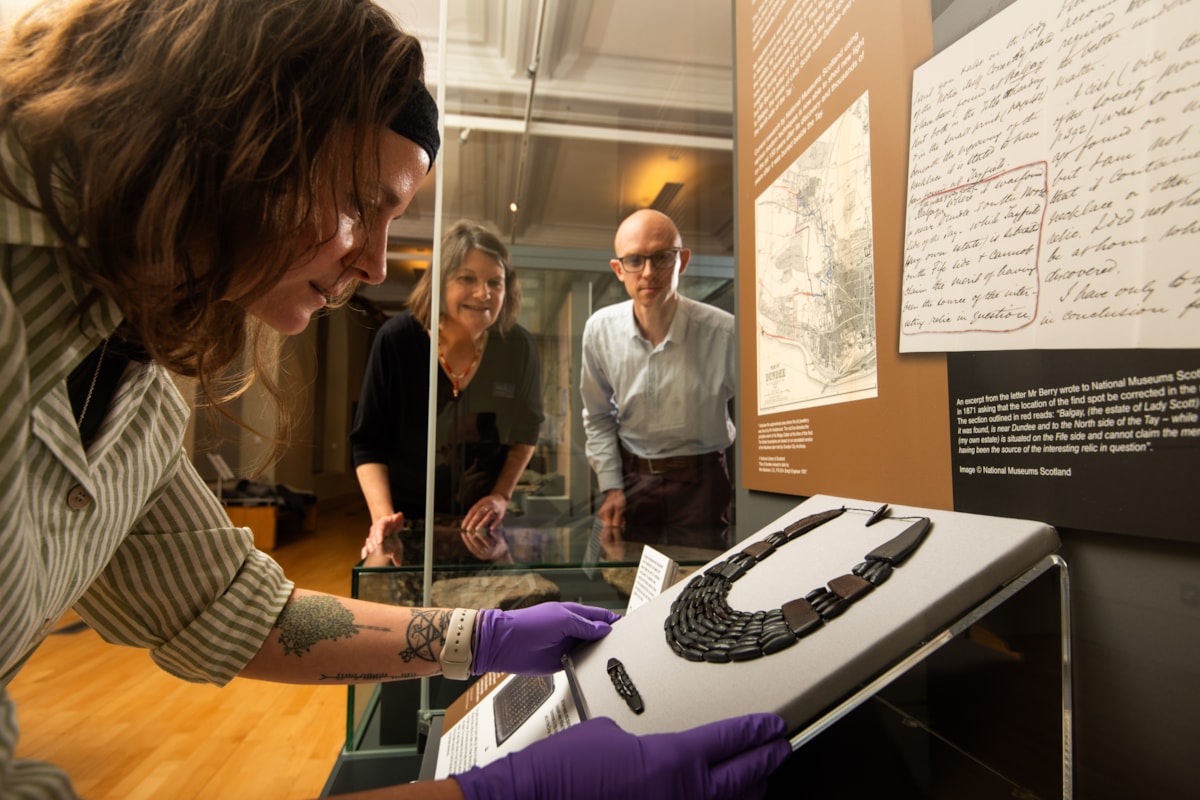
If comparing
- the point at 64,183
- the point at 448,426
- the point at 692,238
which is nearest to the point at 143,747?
the point at 64,183

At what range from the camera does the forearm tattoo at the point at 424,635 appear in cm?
90

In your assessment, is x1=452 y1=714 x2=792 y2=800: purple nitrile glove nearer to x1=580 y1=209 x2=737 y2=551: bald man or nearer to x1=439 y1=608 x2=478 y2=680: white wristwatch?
x1=439 y1=608 x2=478 y2=680: white wristwatch

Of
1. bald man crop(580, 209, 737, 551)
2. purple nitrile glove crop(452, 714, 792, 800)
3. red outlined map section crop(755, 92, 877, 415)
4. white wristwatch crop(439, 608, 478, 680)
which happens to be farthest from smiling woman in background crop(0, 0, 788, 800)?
bald man crop(580, 209, 737, 551)

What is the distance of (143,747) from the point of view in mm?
673

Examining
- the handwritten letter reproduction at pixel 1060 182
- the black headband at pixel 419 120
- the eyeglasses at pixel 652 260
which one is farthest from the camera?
the eyeglasses at pixel 652 260

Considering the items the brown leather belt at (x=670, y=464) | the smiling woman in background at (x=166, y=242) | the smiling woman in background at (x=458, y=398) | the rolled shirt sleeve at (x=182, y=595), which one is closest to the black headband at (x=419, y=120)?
the smiling woman in background at (x=166, y=242)

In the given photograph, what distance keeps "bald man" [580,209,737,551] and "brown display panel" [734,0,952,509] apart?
41 cm

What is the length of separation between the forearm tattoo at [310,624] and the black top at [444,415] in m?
0.85

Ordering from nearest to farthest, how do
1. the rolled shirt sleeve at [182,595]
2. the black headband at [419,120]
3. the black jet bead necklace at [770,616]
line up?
the black jet bead necklace at [770,616], the black headband at [419,120], the rolled shirt sleeve at [182,595]

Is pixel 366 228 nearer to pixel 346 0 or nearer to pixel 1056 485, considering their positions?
pixel 346 0

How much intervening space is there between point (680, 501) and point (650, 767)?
1302mm

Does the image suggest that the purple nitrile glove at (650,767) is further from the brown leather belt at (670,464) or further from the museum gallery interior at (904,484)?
the brown leather belt at (670,464)

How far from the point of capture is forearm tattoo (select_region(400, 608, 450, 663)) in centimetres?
90

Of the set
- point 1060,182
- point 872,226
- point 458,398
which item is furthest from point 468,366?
point 1060,182
